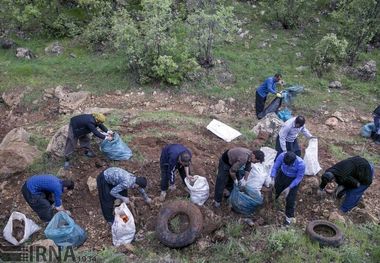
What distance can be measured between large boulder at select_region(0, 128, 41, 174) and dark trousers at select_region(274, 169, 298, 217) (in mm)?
4529

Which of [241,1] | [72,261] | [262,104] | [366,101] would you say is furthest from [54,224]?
[241,1]

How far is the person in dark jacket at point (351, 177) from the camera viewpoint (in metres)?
6.52

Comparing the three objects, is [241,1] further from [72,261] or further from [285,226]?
[72,261]

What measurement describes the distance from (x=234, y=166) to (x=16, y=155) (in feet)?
13.5

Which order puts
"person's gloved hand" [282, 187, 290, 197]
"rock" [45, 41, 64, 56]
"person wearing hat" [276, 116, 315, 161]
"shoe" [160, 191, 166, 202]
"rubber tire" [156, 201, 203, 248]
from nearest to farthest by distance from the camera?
1. "rubber tire" [156, 201, 203, 248]
2. "person's gloved hand" [282, 187, 290, 197]
3. "shoe" [160, 191, 166, 202]
4. "person wearing hat" [276, 116, 315, 161]
5. "rock" [45, 41, 64, 56]

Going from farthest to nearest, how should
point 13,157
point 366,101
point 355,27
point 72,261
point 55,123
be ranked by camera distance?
point 355,27
point 366,101
point 55,123
point 13,157
point 72,261

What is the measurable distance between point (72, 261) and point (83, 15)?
9.93 metres

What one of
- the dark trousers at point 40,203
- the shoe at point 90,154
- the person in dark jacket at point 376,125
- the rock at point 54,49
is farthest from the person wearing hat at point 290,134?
the rock at point 54,49

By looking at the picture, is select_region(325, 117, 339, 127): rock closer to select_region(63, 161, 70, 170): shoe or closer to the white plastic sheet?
the white plastic sheet

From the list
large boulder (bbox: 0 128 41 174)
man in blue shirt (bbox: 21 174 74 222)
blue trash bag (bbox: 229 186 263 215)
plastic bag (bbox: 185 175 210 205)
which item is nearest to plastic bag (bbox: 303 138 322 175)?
blue trash bag (bbox: 229 186 263 215)

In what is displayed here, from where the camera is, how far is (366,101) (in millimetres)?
10812

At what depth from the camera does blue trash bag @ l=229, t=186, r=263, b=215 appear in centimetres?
640

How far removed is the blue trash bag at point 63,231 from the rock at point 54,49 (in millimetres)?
7244

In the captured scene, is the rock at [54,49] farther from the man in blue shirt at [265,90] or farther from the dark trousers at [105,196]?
the dark trousers at [105,196]
